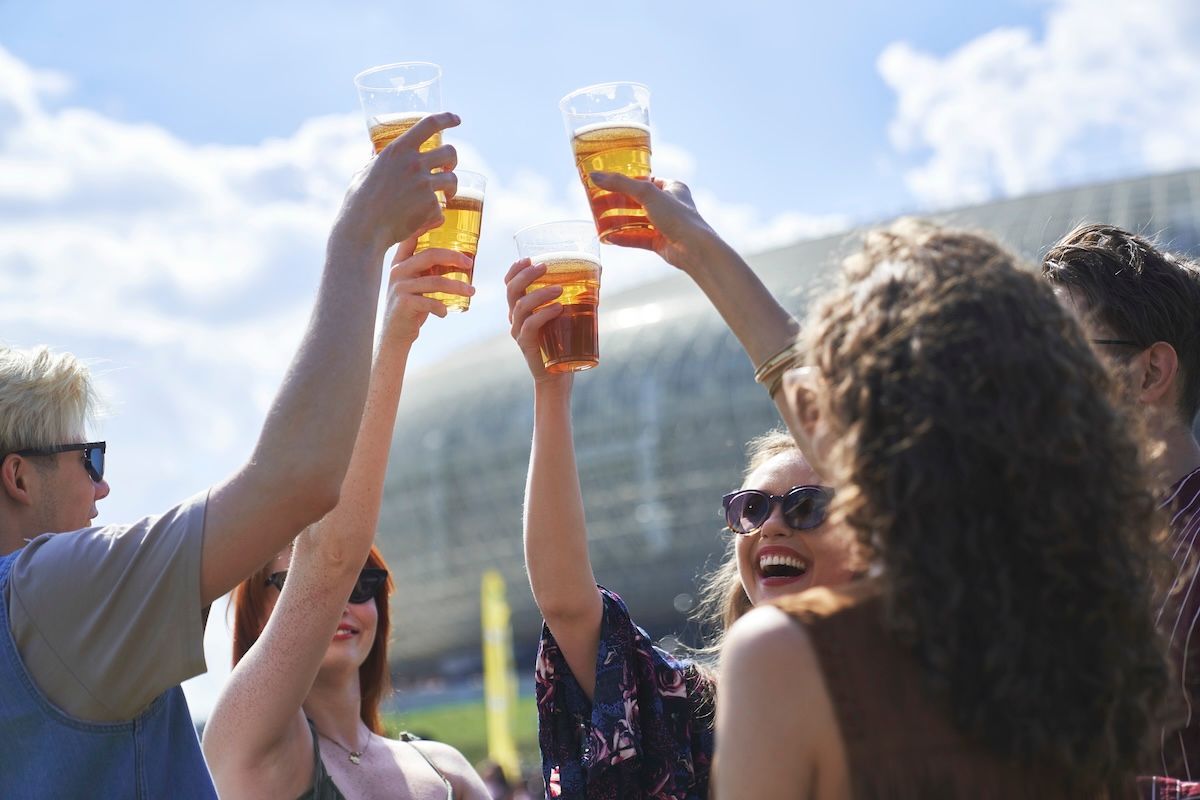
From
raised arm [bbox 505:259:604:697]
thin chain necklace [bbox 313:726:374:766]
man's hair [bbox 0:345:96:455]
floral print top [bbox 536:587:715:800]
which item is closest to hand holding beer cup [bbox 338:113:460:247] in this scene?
raised arm [bbox 505:259:604:697]

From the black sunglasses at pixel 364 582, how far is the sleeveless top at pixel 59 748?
1.49 meters

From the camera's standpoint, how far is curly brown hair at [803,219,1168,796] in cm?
154

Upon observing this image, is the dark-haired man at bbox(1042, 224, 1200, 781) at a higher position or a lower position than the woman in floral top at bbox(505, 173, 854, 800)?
higher

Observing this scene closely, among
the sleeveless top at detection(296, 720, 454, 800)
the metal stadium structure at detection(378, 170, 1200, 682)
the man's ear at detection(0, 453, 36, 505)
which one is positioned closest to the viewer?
the man's ear at detection(0, 453, 36, 505)

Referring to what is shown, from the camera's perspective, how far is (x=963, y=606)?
1541mm

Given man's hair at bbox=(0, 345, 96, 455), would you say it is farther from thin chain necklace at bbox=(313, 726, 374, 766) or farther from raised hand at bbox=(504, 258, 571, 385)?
thin chain necklace at bbox=(313, 726, 374, 766)

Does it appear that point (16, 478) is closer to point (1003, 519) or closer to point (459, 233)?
point (459, 233)

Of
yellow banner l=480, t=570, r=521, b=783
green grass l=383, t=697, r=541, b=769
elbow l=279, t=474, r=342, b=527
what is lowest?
green grass l=383, t=697, r=541, b=769

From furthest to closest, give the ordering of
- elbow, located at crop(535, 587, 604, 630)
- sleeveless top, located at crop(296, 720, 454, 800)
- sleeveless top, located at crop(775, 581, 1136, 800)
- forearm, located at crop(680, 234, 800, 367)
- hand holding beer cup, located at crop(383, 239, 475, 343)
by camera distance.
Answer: sleeveless top, located at crop(296, 720, 454, 800), elbow, located at crop(535, 587, 604, 630), hand holding beer cup, located at crop(383, 239, 475, 343), forearm, located at crop(680, 234, 800, 367), sleeveless top, located at crop(775, 581, 1136, 800)

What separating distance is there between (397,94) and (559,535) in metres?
1.06

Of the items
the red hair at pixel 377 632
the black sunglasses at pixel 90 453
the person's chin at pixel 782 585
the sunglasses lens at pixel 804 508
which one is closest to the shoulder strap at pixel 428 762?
the red hair at pixel 377 632

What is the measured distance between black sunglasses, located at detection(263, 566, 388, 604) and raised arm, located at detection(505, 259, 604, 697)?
80cm

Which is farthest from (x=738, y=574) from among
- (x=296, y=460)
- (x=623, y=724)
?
(x=296, y=460)

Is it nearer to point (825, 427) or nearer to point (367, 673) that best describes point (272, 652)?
point (367, 673)
